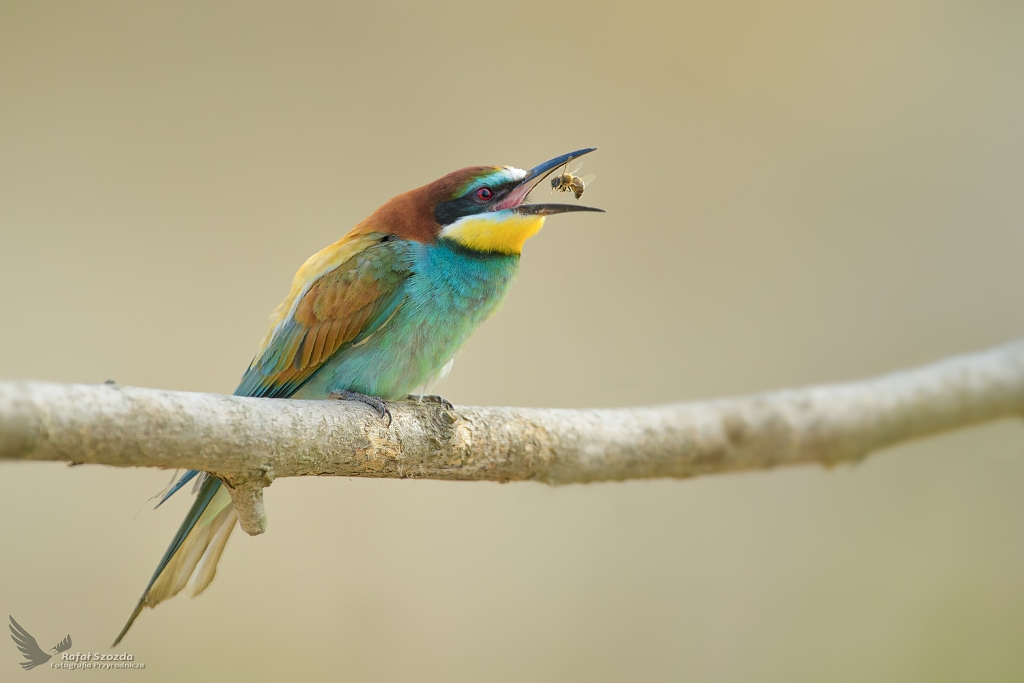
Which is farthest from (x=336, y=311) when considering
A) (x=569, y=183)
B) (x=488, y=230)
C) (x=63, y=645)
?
(x=63, y=645)


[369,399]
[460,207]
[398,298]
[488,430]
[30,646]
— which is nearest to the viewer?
[488,430]

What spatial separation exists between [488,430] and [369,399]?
28cm

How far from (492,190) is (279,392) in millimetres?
695

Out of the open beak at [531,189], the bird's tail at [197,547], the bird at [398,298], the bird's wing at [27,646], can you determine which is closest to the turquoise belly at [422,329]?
the bird at [398,298]

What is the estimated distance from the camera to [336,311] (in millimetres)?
1729

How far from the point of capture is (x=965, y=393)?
1.20 metres

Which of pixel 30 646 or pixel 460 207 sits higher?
pixel 460 207

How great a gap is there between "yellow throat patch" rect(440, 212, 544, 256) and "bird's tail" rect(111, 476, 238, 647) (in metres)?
0.76

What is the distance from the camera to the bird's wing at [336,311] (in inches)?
68.1

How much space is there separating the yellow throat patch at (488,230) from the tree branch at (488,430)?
0.44 m

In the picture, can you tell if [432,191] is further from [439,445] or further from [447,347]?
[439,445]

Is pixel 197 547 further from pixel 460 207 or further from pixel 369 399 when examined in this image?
pixel 460 207

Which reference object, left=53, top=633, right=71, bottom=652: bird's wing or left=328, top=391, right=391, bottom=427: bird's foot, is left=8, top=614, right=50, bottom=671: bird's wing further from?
left=328, top=391, right=391, bottom=427: bird's foot

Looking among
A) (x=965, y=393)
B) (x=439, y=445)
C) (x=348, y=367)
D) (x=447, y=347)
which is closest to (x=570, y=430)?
(x=439, y=445)
